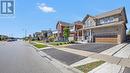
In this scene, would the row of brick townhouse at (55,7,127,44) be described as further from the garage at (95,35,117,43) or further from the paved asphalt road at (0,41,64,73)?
the paved asphalt road at (0,41,64,73)

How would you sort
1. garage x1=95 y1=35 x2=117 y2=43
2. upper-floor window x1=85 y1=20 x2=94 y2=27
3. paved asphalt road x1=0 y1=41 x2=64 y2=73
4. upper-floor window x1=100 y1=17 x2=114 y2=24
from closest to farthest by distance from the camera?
1. paved asphalt road x1=0 y1=41 x2=64 y2=73
2. garage x1=95 y1=35 x2=117 y2=43
3. upper-floor window x1=100 y1=17 x2=114 y2=24
4. upper-floor window x1=85 y1=20 x2=94 y2=27

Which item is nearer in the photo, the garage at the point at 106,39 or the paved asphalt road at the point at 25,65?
the paved asphalt road at the point at 25,65

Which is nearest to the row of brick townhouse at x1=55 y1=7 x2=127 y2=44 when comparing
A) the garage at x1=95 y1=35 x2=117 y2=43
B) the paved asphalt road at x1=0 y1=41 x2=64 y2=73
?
the garage at x1=95 y1=35 x2=117 y2=43

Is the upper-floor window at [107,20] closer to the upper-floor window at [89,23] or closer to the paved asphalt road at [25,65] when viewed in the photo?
the upper-floor window at [89,23]

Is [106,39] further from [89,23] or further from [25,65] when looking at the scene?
[25,65]

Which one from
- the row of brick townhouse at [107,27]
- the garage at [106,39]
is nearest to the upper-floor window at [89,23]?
the row of brick townhouse at [107,27]

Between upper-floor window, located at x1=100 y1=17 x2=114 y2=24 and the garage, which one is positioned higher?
upper-floor window, located at x1=100 y1=17 x2=114 y2=24

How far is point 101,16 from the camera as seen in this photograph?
143 feet

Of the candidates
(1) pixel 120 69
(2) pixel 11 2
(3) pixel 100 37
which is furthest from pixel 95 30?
(1) pixel 120 69

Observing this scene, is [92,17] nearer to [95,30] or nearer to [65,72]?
[95,30]

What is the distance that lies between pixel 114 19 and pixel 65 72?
30.7 meters

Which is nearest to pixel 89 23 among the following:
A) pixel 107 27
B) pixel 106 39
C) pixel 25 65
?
pixel 107 27

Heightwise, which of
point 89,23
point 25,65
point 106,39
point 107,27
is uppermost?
point 89,23

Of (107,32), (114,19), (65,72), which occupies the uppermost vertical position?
(114,19)
